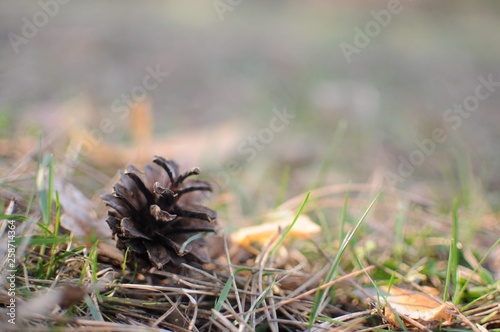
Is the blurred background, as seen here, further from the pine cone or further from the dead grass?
the pine cone

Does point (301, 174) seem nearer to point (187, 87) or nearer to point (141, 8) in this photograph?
point (187, 87)

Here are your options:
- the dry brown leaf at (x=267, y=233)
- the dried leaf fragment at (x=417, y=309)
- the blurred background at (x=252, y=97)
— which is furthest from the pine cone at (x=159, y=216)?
the blurred background at (x=252, y=97)

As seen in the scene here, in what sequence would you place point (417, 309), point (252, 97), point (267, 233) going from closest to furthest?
point (417, 309)
point (267, 233)
point (252, 97)

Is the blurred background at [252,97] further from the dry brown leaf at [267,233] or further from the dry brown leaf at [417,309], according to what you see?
the dry brown leaf at [417,309]

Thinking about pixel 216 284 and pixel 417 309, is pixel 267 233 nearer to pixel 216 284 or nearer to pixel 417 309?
pixel 216 284

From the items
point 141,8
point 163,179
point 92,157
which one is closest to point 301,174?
point 92,157

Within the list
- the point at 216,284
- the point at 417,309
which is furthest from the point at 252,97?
the point at 417,309
